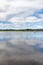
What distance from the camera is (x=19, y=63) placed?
19.2 feet

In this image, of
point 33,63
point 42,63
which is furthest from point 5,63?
point 42,63

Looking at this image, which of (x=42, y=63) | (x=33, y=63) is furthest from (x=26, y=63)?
(x=42, y=63)

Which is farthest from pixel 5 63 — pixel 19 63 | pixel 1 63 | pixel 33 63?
pixel 33 63

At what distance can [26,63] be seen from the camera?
587 cm

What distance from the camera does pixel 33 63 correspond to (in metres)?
5.82

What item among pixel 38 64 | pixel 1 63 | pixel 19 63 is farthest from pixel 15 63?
pixel 38 64

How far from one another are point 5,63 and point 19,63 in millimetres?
616

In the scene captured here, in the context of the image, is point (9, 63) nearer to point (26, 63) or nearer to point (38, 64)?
point (26, 63)

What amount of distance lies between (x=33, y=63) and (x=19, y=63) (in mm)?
617

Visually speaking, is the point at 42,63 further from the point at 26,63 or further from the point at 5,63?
the point at 5,63

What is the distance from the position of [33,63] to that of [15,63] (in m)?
0.79

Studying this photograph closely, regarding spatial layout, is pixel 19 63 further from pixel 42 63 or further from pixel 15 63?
pixel 42 63

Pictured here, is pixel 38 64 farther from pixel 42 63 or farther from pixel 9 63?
pixel 9 63

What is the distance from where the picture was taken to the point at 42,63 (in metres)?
5.82
